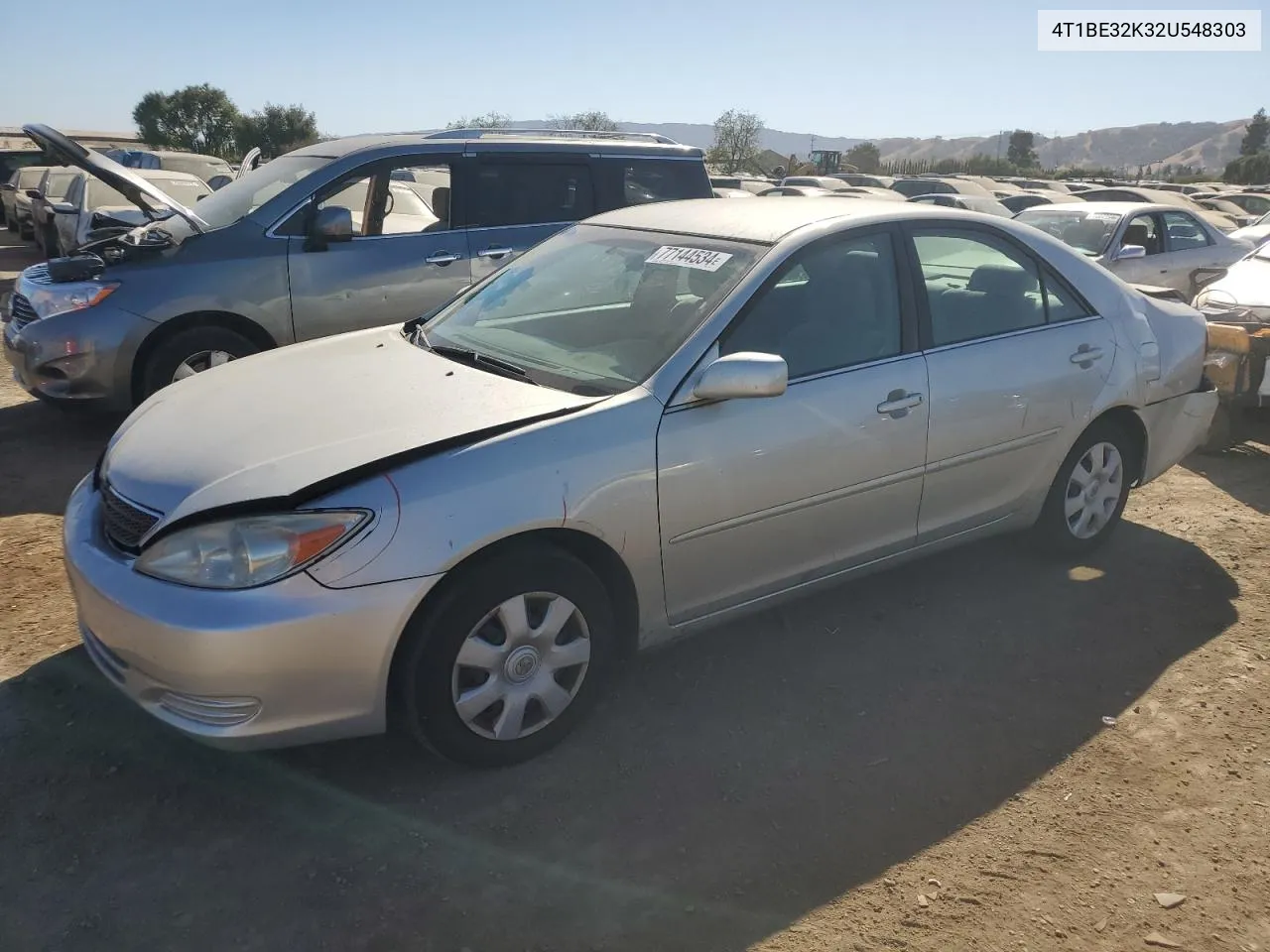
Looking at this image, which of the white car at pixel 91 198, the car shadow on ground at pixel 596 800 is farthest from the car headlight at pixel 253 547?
the white car at pixel 91 198

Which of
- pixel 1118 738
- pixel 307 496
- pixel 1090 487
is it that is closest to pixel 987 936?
pixel 1118 738

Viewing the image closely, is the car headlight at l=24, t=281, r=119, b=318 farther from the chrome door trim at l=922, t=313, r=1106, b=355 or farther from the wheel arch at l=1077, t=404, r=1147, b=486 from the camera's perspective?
the wheel arch at l=1077, t=404, r=1147, b=486

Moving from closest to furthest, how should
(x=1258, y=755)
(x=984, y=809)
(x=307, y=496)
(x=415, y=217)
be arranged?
(x=307, y=496), (x=984, y=809), (x=1258, y=755), (x=415, y=217)

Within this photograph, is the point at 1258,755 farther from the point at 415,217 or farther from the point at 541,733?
the point at 415,217

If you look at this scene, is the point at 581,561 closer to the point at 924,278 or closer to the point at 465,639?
the point at 465,639

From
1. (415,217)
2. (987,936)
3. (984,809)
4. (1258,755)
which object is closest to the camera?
(987,936)

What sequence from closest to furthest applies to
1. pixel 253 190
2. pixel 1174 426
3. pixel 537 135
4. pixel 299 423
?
pixel 299 423 < pixel 1174 426 < pixel 253 190 < pixel 537 135

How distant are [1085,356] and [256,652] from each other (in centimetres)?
349

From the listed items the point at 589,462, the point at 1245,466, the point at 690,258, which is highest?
the point at 690,258

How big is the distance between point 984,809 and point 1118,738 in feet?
2.26

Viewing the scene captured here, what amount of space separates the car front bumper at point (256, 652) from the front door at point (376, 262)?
3630 mm

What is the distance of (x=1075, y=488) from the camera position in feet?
14.5

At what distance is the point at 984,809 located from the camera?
2904 millimetres

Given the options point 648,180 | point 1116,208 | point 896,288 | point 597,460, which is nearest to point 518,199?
point 648,180
